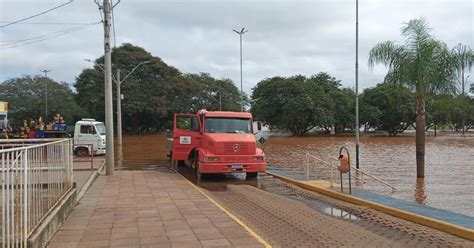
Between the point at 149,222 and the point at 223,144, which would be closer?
the point at 149,222

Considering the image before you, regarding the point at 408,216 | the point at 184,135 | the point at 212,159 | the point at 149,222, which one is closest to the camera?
the point at 149,222

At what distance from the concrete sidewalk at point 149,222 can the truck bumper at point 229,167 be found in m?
3.32

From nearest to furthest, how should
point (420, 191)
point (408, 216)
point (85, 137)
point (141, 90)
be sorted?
point (408, 216)
point (420, 191)
point (85, 137)
point (141, 90)

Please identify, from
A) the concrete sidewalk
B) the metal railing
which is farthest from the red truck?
the concrete sidewalk

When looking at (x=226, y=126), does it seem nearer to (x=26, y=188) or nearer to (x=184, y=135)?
(x=184, y=135)

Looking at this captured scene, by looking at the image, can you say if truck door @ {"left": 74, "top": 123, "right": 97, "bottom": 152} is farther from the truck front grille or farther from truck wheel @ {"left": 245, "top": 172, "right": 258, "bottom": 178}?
the truck front grille

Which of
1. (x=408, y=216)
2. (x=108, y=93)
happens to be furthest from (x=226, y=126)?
(x=408, y=216)

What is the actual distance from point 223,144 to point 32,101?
72467 millimetres

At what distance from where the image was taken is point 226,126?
17.9m

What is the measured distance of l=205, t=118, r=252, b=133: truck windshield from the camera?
17.8 m

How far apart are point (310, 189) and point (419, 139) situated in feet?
20.4

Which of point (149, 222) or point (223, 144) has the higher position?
point (223, 144)

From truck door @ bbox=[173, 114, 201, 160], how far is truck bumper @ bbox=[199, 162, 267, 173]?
2207mm

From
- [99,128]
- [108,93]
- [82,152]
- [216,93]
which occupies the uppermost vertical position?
[216,93]
